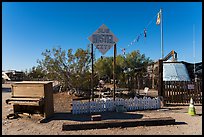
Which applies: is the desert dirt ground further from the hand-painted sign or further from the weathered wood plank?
the hand-painted sign

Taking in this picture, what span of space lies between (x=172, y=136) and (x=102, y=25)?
5385 mm

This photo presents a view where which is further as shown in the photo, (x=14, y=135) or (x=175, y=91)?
(x=175, y=91)

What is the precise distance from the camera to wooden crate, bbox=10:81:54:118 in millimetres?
7305

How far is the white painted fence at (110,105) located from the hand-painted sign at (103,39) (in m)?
2.27

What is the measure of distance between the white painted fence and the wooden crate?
3.81ft

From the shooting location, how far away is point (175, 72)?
22.3 meters

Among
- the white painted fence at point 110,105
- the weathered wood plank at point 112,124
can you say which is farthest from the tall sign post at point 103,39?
the weathered wood plank at point 112,124

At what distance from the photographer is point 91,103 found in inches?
331

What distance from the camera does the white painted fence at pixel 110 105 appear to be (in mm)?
8297

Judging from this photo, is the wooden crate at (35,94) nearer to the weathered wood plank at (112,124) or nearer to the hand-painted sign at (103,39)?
the weathered wood plank at (112,124)

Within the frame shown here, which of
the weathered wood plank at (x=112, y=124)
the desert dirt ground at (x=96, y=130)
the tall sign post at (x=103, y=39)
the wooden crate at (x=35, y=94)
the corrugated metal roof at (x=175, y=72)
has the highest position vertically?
the tall sign post at (x=103, y=39)

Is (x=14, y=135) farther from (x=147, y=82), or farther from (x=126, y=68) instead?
(x=126, y=68)

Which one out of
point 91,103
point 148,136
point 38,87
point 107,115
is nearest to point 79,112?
point 91,103

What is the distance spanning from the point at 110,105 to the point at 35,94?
3.24 m
